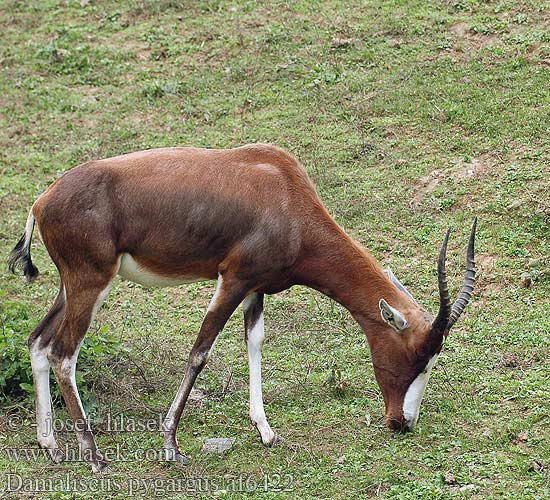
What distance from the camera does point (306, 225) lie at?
8164 millimetres

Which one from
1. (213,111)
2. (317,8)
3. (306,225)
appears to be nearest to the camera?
(306,225)

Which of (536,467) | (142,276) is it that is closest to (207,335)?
(142,276)

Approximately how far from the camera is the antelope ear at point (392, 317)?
7.86 metres

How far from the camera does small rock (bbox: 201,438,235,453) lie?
8.01m

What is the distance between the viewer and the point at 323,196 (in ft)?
40.4

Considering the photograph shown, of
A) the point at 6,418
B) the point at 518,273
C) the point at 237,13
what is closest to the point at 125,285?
the point at 6,418

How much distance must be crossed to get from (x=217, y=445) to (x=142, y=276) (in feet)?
4.79

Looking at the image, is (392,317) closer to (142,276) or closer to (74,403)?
(142,276)

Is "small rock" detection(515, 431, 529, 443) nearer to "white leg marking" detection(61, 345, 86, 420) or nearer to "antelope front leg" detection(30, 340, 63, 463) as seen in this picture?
"white leg marking" detection(61, 345, 86, 420)

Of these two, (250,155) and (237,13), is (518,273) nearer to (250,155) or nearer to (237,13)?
(250,155)

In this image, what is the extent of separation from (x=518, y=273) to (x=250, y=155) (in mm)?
3567

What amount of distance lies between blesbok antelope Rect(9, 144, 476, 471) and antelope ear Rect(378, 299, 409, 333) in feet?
0.04

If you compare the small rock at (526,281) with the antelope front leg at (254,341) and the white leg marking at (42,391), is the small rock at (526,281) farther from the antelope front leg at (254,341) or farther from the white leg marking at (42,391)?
the white leg marking at (42,391)

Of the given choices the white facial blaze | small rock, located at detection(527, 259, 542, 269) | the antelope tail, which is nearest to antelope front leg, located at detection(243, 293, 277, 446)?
the white facial blaze
